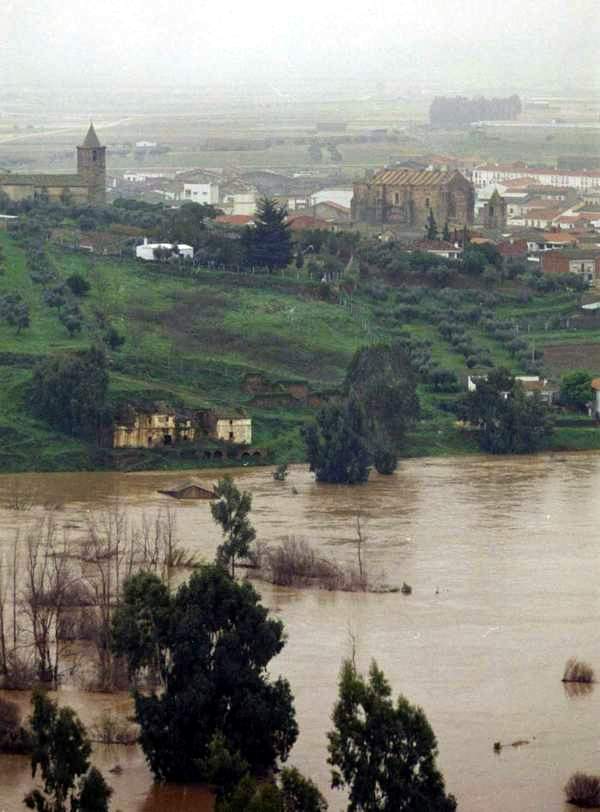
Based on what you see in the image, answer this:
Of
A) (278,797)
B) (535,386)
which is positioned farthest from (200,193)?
(278,797)

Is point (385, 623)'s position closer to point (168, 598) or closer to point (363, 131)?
point (168, 598)

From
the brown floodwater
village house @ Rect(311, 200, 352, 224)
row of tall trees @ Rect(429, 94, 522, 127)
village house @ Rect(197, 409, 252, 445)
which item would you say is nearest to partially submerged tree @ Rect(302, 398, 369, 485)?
the brown floodwater

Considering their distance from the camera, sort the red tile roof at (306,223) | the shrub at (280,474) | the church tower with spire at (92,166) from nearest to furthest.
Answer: the shrub at (280,474) → the red tile roof at (306,223) → the church tower with spire at (92,166)

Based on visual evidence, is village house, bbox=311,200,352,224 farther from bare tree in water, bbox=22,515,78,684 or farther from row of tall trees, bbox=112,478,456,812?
row of tall trees, bbox=112,478,456,812

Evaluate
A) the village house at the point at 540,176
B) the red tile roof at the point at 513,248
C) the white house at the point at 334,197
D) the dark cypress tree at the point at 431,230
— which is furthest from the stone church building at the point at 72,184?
the village house at the point at 540,176

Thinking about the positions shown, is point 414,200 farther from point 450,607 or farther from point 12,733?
point 12,733

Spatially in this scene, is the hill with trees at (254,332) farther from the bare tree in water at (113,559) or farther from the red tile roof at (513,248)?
the bare tree in water at (113,559)
